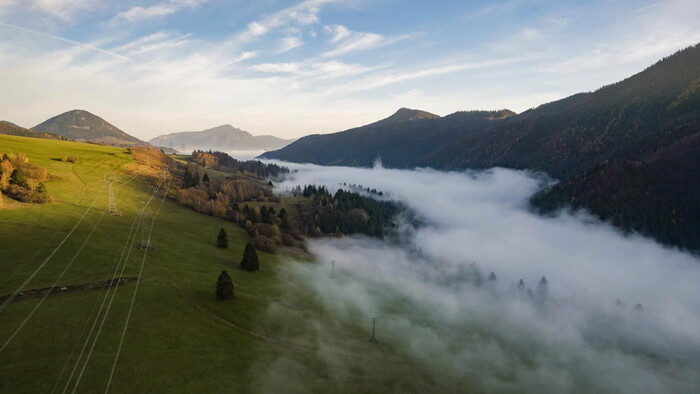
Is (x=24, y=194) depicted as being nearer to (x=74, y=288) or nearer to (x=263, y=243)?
(x=74, y=288)

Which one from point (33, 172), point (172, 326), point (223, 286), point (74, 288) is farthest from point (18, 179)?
point (172, 326)

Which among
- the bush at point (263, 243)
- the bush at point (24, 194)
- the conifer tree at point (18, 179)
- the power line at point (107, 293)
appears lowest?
the bush at point (263, 243)

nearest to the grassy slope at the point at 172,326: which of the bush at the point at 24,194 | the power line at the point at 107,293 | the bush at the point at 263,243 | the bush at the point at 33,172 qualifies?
the power line at the point at 107,293

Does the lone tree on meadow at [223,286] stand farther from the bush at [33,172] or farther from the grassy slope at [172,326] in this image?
the bush at [33,172]

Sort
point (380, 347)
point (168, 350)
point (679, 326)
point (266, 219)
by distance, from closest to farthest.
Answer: point (168, 350) < point (380, 347) < point (266, 219) < point (679, 326)

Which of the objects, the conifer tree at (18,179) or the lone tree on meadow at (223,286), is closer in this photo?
the lone tree on meadow at (223,286)

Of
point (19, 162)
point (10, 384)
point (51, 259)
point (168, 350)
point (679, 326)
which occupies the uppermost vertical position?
point (19, 162)

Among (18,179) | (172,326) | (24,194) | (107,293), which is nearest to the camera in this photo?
(172,326)

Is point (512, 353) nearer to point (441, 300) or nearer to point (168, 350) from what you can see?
point (441, 300)

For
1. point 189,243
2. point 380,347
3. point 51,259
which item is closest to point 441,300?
point 380,347
